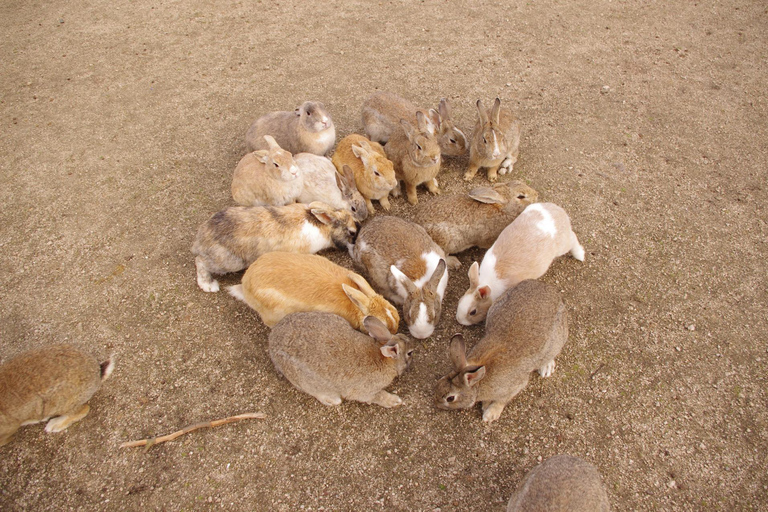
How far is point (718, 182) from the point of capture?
4973mm

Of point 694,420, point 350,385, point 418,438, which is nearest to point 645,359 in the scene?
point 694,420

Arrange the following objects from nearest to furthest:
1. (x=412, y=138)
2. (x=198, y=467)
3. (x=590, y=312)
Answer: (x=198, y=467) < (x=590, y=312) < (x=412, y=138)

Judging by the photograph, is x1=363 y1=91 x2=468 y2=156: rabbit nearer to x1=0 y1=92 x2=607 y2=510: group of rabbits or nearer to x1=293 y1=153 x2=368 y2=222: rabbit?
x1=0 y1=92 x2=607 y2=510: group of rabbits

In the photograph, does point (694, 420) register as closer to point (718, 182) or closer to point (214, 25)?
point (718, 182)

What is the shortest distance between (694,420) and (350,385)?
250 cm

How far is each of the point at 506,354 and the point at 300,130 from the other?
341 centimetres

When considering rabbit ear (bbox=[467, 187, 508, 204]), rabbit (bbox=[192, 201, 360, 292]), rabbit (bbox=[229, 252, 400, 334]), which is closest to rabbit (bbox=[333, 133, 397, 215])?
rabbit (bbox=[192, 201, 360, 292])

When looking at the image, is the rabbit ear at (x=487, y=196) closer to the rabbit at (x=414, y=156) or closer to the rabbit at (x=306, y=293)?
Result: the rabbit at (x=414, y=156)

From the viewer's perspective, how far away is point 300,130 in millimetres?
5180

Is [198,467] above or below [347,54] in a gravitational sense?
below

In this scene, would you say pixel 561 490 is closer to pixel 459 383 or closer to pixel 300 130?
pixel 459 383

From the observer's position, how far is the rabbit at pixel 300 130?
5109mm

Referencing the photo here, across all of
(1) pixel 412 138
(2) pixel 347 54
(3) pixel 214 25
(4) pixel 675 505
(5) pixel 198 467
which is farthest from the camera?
(3) pixel 214 25

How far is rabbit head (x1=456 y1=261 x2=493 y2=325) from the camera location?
3.73m
